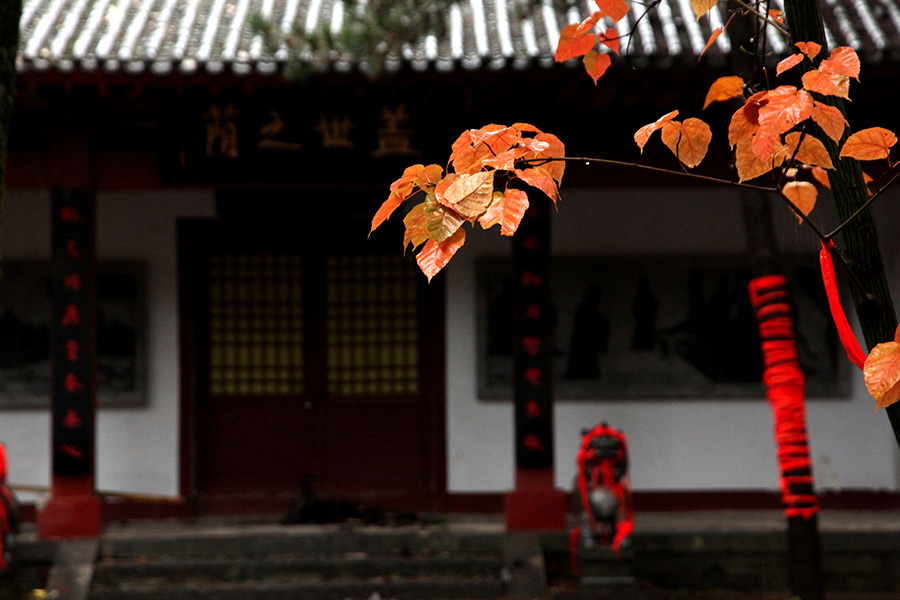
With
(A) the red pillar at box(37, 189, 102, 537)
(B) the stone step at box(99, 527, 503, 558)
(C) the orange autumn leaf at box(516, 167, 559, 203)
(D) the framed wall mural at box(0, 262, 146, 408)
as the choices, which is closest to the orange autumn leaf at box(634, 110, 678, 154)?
(C) the orange autumn leaf at box(516, 167, 559, 203)

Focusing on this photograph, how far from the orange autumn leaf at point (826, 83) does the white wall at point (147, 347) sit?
22.6 ft

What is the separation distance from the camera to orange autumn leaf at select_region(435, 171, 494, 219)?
1909mm

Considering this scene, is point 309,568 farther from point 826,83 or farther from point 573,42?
point 826,83

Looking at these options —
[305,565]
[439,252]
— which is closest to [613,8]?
[439,252]

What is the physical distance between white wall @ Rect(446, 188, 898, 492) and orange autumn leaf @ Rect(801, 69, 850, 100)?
6.20 metres

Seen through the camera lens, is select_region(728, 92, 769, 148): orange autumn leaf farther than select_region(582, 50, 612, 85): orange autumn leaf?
No

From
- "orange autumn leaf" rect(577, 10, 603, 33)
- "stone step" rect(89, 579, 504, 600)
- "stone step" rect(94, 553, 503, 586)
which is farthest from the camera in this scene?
"stone step" rect(94, 553, 503, 586)

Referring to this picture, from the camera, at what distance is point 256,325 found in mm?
8523

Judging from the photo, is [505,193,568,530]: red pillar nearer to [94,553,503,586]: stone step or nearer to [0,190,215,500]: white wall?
[94,553,503,586]: stone step

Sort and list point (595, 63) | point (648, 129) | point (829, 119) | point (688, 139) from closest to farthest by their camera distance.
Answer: point (829, 119), point (648, 129), point (688, 139), point (595, 63)

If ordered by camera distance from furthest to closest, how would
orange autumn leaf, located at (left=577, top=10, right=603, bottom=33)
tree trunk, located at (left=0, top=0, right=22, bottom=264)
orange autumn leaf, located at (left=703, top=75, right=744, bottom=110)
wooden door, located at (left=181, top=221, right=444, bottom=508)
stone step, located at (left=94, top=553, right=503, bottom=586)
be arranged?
wooden door, located at (left=181, top=221, right=444, bottom=508) → stone step, located at (left=94, top=553, right=503, bottom=586) → tree trunk, located at (left=0, top=0, right=22, bottom=264) → orange autumn leaf, located at (left=703, top=75, right=744, bottom=110) → orange autumn leaf, located at (left=577, top=10, right=603, bottom=33)

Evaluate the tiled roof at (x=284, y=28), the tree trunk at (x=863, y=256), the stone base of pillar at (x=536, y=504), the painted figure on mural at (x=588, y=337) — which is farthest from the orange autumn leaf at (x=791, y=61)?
the painted figure on mural at (x=588, y=337)

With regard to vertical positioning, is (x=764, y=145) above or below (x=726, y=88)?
below

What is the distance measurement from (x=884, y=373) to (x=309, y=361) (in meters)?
6.91
